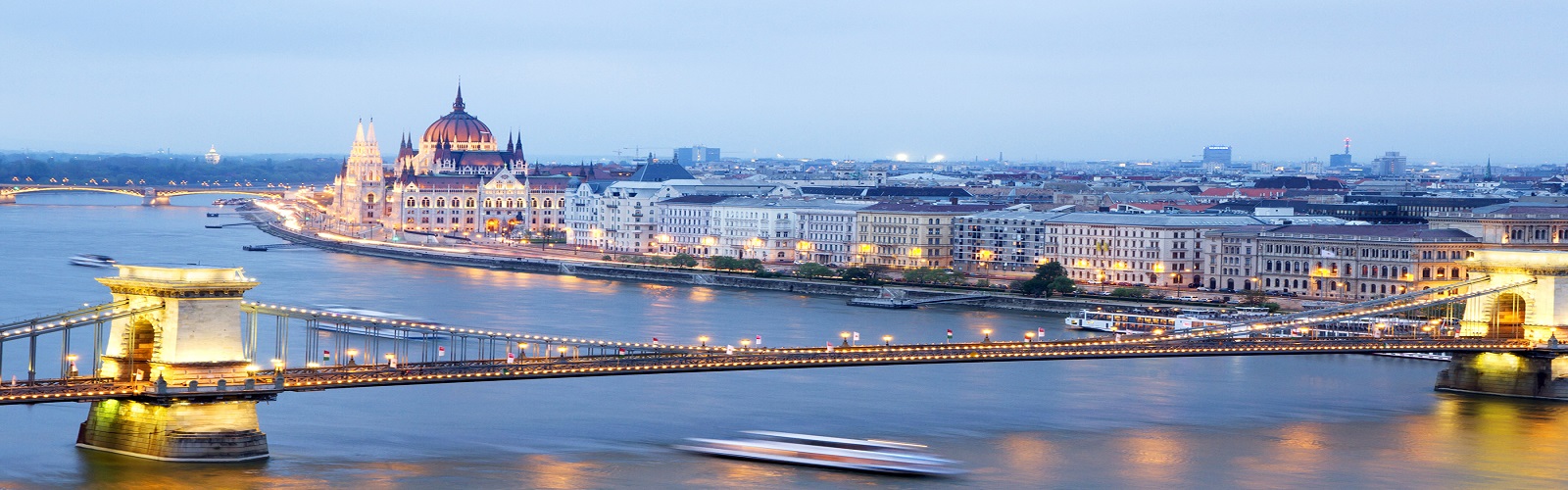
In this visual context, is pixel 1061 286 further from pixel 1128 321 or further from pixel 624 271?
pixel 624 271

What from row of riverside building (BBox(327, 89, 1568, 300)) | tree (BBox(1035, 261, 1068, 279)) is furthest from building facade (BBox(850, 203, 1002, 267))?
tree (BBox(1035, 261, 1068, 279))

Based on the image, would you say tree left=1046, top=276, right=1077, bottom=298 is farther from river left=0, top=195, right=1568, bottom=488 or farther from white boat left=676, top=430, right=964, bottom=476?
white boat left=676, top=430, right=964, bottom=476

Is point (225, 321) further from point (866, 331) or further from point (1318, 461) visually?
point (866, 331)

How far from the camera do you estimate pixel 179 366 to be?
18.7 metres

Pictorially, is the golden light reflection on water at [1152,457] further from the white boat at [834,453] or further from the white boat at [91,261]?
the white boat at [91,261]

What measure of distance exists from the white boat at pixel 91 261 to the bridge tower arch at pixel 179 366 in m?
26.2

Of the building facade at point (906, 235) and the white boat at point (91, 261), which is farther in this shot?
Result: the building facade at point (906, 235)

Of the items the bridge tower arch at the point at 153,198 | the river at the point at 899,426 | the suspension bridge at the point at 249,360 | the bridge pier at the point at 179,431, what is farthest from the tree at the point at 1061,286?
the bridge tower arch at the point at 153,198

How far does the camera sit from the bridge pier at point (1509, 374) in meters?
26.2

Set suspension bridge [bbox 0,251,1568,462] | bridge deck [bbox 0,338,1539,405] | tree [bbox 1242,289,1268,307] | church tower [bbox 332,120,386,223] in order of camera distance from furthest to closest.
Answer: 1. church tower [bbox 332,120,386,223]
2. tree [bbox 1242,289,1268,307]
3. suspension bridge [bbox 0,251,1568,462]
4. bridge deck [bbox 0,338,1539,405]

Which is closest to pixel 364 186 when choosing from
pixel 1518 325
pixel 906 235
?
pixel 906 235

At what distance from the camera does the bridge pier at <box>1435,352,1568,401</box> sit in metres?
26.2

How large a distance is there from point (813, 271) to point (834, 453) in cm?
2654

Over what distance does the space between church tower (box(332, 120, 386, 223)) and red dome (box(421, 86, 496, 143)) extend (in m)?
2.94
